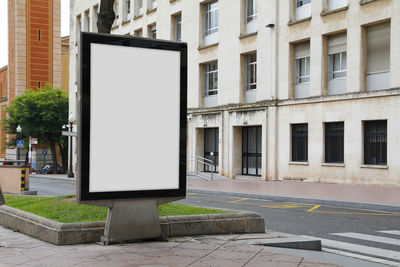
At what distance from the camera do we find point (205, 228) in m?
8.71

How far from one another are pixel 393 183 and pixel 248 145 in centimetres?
1105

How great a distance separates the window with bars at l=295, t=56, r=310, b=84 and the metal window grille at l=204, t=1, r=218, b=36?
7875mm

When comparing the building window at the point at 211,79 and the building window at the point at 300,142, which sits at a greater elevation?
the building window at the point at 211,79

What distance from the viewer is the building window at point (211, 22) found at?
116 ft

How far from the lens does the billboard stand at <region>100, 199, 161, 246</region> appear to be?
777 cm

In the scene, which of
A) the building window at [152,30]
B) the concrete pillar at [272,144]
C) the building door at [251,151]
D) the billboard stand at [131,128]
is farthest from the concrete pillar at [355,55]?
the building window at [152,30]

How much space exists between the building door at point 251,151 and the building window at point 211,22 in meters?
6.55

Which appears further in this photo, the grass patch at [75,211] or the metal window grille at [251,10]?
the metal window grille at [251,10]

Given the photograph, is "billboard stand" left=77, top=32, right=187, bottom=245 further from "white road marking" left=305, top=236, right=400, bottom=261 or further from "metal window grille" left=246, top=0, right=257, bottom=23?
"metal window grille" left=246, top=0, right=257, bottom=23

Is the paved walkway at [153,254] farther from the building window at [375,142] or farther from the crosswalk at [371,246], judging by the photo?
the building window at [375,142]

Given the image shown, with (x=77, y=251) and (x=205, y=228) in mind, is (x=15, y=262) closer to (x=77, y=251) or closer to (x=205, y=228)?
(x=77, y=251)

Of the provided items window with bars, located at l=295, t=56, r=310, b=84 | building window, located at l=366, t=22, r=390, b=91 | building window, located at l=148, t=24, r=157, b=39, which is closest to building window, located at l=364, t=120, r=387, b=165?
building window, located at l=366, t=22, r=390, b=91

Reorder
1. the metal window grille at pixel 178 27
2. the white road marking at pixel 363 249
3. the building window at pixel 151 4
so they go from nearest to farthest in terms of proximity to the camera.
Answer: the white road marking at pixel 363 249 < the metal window grille at pixel 178 27 < the building window at pixel 151 4

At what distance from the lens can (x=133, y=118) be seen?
308 inches
